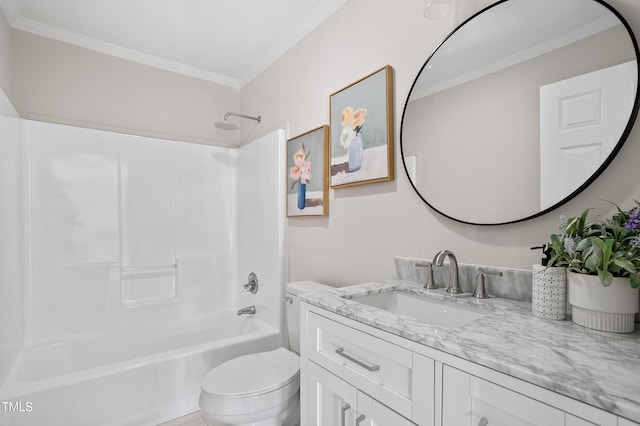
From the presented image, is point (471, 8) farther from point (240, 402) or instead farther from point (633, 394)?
point (240, 402)

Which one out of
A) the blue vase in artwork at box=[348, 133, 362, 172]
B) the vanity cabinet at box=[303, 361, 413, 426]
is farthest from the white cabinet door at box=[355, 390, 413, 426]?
the blue vase in artwork at box=[348, 133, 362, 172]

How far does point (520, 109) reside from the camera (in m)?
1.11

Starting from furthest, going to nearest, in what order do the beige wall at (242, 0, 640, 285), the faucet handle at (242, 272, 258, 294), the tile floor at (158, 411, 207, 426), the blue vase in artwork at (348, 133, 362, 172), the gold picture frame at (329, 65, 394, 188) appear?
the faucet handle at (242, 272, 258, 294) < the tile floor at (158, 411, 207, 426) < the blue vase in artwork at (348, 133, 362, 172) < the gold picture frame at (329, 65, 394, 188) < the beige wall at (242, 0, 640, 285)

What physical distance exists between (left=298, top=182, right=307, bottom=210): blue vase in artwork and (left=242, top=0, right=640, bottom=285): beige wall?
0.36 ft

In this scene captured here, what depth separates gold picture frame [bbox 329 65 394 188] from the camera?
61.2 inches

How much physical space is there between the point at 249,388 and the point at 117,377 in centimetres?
88

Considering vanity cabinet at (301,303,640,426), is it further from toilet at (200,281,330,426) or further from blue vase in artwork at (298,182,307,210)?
blue vase in artwork at (298,182,307,210)

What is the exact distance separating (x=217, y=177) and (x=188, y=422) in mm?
1873

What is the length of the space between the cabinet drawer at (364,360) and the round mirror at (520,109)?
64 cm

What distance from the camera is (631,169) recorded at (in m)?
0.89

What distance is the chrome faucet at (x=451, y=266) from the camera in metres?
1.21

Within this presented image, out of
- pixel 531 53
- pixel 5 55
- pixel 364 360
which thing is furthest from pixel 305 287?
pixel 5 55

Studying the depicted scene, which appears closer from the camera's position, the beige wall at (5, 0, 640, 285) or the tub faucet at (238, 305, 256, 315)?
the beige wall at (5, 0, 640, 285)

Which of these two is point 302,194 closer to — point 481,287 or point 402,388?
point 481,287
